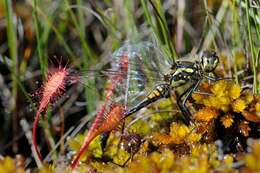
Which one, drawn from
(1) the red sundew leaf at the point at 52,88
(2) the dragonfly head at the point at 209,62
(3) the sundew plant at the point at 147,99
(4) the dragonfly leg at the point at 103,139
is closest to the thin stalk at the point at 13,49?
(3) the sundew plant at the point at 147,99

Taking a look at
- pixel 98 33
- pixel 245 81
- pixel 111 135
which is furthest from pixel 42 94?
pixel 98 33

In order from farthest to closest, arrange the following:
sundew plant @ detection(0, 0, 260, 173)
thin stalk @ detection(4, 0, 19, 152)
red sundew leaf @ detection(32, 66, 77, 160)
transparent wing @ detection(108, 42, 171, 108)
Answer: thin stalk @ detection(4, 0, 19, 152) < transparent wing @ detection(108, 42, 171, 108) < red sundew leaf @ detection(32, 66, 77, 160) < sundew plant @ detection(0, 0, 260, 173)

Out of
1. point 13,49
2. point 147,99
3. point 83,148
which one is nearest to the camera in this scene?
point 83,148

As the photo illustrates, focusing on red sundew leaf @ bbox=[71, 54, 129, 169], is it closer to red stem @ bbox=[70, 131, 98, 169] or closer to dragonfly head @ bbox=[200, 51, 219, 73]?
red stem @ bbox=[70, 131, 98, 169]

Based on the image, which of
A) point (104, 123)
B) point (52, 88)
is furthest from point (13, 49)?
point (104, 123)

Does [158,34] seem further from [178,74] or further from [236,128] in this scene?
[236,128]

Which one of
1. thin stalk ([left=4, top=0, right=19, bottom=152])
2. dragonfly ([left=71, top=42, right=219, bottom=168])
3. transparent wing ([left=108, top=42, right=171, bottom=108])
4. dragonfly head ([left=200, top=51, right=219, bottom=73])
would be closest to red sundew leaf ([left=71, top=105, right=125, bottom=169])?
dragonfly ([left=71, top=42, right=219, bottom=168])

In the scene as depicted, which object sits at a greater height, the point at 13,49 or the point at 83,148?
the point at 13,49

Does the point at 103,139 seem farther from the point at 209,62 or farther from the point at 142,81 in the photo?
the point at 209,62
